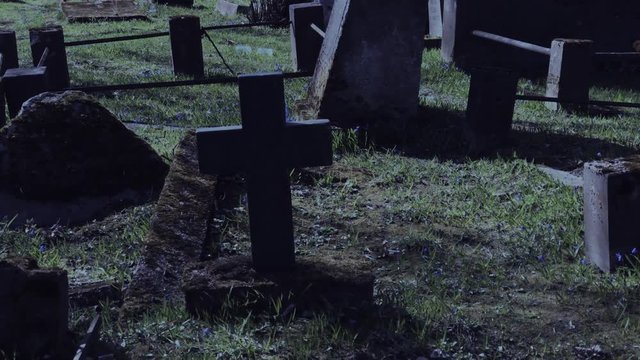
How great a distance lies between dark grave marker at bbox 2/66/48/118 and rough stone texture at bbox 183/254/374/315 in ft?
9.91

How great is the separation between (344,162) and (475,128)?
1.01 m

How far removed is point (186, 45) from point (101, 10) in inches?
253

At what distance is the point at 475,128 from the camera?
6562mm

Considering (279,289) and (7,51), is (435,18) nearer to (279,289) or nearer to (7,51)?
(7,51)

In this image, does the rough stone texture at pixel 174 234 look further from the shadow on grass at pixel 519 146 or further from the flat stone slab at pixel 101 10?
the flat stone slab at pixel 101 10

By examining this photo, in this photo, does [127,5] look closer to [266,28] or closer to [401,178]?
[266,28]

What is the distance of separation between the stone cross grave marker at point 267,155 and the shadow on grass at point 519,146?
8.97 ft

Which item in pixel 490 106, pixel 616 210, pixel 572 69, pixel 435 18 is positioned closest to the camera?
pixel 616 210

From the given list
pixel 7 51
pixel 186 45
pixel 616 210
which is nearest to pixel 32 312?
pixel 616 210

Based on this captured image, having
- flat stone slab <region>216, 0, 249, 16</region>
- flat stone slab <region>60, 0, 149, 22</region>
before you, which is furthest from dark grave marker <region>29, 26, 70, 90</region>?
flat stone slab <region>216, 0, 249, 16</region>

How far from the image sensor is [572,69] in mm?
8086

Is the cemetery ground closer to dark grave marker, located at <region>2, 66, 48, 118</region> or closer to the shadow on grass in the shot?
the shadow on grass

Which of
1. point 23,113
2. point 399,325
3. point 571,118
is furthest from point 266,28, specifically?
point 399,325

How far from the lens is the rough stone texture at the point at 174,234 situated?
3.98m
